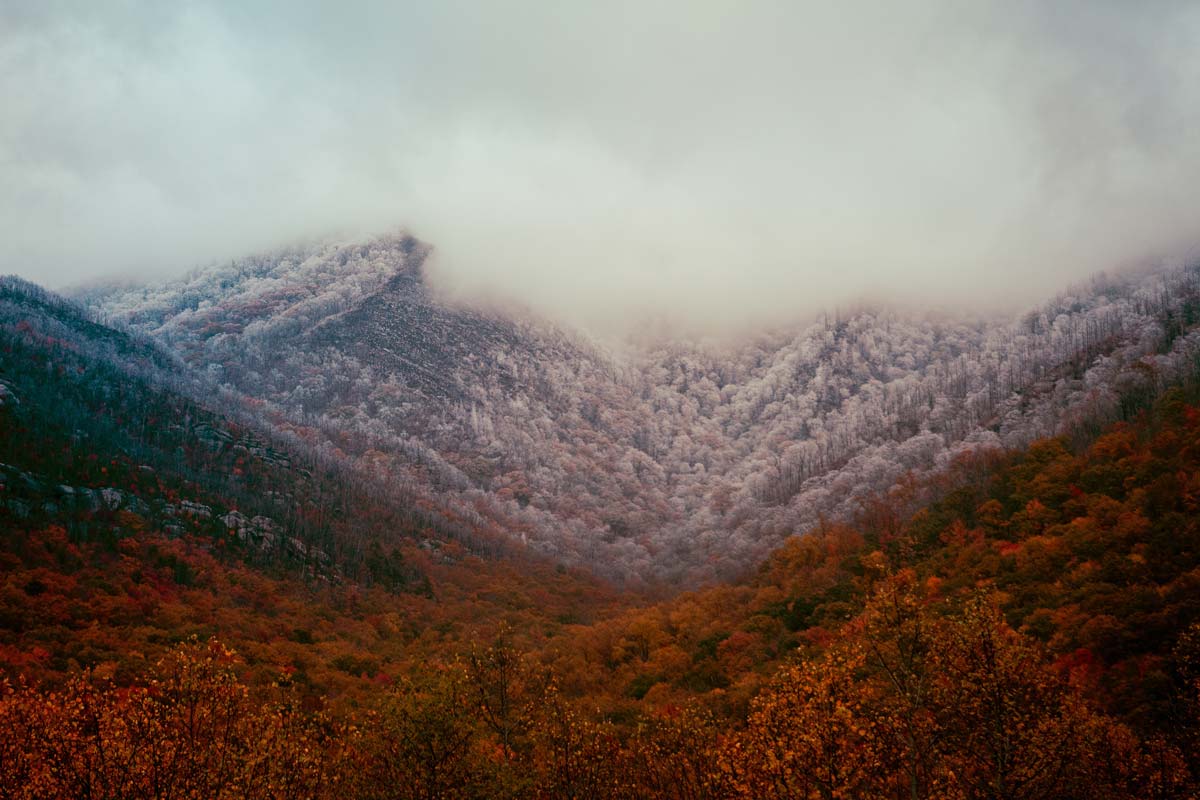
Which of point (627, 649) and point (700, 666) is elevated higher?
point (700, 666)

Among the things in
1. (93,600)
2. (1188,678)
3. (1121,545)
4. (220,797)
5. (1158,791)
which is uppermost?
(1121,545)

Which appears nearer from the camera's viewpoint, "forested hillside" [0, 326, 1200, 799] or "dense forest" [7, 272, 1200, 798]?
"forested hillside" [0, 326, 1200, 799]

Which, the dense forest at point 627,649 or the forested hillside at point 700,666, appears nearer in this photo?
the forested hillside at point 700,666

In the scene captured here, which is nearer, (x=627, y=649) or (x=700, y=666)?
(x=700, y=666)

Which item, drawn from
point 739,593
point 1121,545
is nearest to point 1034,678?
point 1121,545

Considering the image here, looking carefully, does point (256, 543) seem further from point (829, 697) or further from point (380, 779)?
→ point (829, 697)

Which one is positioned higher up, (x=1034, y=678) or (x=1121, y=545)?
(x=1121, y=545)

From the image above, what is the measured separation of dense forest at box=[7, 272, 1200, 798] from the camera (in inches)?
1246

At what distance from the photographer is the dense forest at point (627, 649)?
104 ft

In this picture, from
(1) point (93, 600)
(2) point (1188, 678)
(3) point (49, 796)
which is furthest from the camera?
(1) point (93, 600)

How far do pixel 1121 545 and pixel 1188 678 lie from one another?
4067 centimetres

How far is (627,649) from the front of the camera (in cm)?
12762

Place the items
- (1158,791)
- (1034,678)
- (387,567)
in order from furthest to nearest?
(387,567) < (1158,791) < (1034,678)

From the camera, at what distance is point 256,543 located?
575 feet
